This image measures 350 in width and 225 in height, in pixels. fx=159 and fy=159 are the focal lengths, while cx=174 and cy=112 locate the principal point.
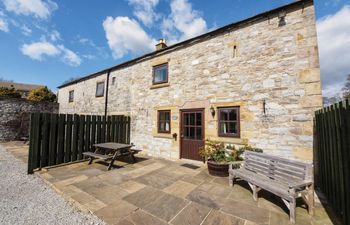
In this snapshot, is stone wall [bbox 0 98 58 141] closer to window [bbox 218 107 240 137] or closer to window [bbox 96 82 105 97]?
window [bbox 96 82 105 97]

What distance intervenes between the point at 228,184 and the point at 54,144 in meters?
5.97

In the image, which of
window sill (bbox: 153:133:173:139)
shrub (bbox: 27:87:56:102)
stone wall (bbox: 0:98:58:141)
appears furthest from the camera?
shrub (bbox: 27:87:56:102)

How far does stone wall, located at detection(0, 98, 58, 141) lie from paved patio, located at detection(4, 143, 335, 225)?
1027 centimetres

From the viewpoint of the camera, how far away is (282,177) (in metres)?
3.27

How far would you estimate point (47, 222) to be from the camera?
256 centimetres

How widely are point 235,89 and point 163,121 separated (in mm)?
3491

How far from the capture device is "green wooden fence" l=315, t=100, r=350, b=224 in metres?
2.33

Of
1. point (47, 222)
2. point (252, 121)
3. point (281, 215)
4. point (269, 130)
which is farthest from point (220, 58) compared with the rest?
point (47, 222)

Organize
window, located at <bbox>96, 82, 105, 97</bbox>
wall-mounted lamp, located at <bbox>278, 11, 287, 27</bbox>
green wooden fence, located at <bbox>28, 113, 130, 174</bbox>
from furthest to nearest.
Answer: window, located at <bbox>96, 82, 105, 97</bbox> → green wooden fence, located at <bbox>28, 113, 130, 174</bbox> → wall-mounted lamp, located at <bbox>278, 11, 287, 27</bbox>

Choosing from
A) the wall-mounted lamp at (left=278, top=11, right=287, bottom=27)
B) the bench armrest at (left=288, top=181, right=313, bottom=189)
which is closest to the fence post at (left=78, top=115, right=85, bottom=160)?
the bench armrest at (left=288, top=181, right=313, bottom=189)

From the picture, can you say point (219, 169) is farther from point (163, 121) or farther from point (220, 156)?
point (163, 121)

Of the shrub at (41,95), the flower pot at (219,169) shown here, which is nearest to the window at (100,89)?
the flower pot at (219,169)

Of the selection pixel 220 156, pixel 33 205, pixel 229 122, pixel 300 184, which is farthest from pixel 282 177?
pixel 33 205

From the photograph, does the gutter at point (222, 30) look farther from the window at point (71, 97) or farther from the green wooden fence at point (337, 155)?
the window at point (71, 97)
